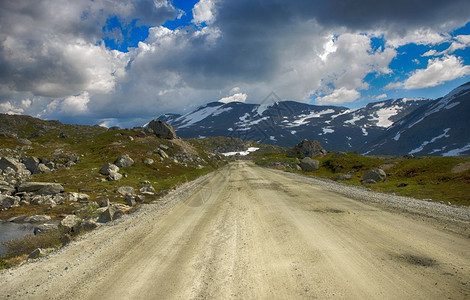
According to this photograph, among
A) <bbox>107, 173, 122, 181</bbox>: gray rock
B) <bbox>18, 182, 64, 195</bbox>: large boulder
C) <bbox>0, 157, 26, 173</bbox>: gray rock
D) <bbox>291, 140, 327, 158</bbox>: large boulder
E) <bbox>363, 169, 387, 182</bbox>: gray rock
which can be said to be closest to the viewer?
<bbox>18, 182, 64, 195</bbox>: large boulder

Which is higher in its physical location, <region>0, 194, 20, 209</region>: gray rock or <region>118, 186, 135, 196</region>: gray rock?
<region>0, 194, 20, 209</region>: gray rock

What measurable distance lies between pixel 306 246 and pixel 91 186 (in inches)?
1314

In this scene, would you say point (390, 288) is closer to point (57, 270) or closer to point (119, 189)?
point (57, 270)

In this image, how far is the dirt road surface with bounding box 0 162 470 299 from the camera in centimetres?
636

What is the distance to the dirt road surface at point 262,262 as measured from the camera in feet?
20.9

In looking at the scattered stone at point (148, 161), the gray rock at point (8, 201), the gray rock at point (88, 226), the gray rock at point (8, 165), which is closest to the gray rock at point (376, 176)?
the gray rock at point (88, 226)

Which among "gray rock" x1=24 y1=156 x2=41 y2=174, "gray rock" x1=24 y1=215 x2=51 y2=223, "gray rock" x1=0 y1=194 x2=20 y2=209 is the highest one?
"gray rock" x1=24 y1=156 x2=41 y2=174

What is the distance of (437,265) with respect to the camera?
23.6 ft

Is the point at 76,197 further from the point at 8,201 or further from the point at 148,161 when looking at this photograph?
the point at 148,161

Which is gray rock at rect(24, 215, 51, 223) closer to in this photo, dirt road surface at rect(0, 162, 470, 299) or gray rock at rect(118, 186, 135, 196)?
gray rock at rect(118, 186, 135, 196)

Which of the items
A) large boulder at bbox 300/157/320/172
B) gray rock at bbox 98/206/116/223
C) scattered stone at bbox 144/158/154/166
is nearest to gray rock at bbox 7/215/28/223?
gray rock at bbox 98/206/116/223

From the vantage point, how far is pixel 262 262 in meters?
7.97

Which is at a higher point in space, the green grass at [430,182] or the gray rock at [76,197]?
the gray rock at [76,197]

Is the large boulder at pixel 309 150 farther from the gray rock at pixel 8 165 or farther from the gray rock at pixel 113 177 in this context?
the gray rock at pixel 8 165
